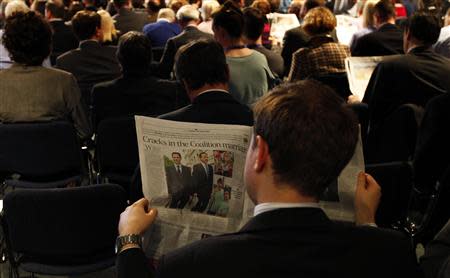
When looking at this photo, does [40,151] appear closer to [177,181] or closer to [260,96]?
[260,96]

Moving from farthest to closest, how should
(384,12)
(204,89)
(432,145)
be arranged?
(384,12), (432,145), (204,89)

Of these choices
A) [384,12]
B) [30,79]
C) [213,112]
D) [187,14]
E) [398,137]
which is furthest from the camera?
[187,14]

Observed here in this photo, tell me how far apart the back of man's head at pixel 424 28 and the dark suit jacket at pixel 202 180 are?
2357 mm

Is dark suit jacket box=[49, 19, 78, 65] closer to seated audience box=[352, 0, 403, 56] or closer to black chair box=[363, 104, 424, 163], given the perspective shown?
seated audience box=[352, 0, 403, 56]

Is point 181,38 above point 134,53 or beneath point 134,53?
beneath

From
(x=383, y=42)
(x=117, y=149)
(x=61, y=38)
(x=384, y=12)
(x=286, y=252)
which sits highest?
(x=286, y=252)

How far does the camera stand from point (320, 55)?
452 cm

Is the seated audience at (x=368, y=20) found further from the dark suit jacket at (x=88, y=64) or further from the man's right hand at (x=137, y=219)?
the man's right hand at (x=137, y=219)

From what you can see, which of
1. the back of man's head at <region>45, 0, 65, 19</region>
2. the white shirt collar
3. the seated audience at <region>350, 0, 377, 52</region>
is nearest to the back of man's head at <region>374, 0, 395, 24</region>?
the seated audience at <region>350, 0, 377, 52</region>

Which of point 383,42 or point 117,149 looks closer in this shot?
point 117,149

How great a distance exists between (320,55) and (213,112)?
8.25ft

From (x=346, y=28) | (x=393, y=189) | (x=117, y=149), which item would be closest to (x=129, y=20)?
(x=346, y=28)

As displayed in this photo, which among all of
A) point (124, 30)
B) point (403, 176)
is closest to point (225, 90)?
point (403, 176)

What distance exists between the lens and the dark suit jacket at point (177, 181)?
5.43 ft
